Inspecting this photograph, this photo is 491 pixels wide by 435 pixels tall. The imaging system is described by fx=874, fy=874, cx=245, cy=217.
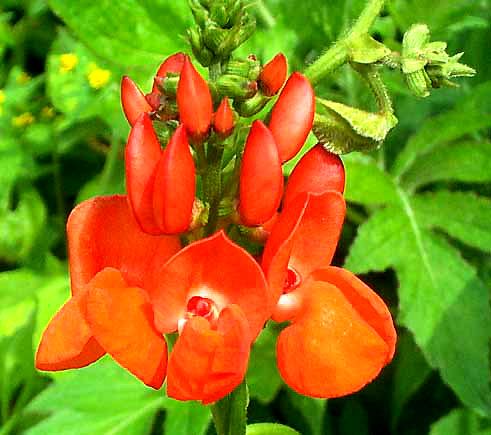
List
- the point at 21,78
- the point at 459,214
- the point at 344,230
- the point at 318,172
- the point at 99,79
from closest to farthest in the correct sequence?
the point at 318,172 < the point at 459,214 < the point at 344,230 < the point at 99,79 < the point at 21,78

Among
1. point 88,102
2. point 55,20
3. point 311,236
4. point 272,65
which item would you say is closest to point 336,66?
point 272,65

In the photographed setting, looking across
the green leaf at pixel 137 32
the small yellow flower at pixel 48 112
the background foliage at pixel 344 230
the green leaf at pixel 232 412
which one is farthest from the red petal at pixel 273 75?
the small yellow flower at pixel 48 112

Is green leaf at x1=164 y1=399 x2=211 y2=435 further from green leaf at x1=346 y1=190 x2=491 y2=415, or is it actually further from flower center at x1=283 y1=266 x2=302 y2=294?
flower center at x1=283 y1=266 x2=302 y2=294

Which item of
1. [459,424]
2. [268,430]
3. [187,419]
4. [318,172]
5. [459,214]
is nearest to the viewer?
[318,172]

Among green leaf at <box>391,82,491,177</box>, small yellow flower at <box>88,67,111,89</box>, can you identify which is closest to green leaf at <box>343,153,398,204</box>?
green leaf at <box>391,82,491,177</box>

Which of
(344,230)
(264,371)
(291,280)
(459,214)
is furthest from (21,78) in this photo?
(291,280)

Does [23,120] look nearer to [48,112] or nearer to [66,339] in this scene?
[48,112]
